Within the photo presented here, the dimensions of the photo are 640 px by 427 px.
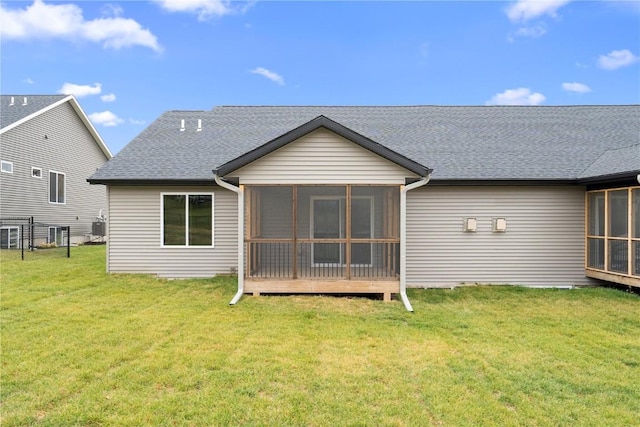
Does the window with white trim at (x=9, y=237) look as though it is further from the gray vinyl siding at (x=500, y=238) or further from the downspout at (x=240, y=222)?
the gray vinyl siding at (x=500, y=238)

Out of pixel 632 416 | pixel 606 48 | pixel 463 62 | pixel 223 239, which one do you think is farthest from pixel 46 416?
pixel 606 48

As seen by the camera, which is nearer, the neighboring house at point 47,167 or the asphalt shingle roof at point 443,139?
the asphalt shingle roof at point 443,139

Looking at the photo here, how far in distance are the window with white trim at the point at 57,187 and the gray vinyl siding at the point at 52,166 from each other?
0.59 feet

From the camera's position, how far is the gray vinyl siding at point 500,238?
8.75 m

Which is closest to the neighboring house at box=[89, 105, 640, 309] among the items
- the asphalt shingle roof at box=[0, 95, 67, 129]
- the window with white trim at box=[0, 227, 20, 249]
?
the window with white trim at box=[0, 227, 20, 249]

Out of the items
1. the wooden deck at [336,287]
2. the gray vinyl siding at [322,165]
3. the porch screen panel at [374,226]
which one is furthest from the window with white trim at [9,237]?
the porch screen panel at [374,226]

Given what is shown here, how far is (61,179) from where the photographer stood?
673 inches

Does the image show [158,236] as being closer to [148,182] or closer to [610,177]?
[148,182]

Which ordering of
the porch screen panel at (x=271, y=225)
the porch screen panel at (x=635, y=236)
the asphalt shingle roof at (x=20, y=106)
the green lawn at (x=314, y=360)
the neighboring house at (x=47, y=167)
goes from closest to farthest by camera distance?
1. the green lawn at (x=314, y=360)
2. the porch screen panel at (x=635, y=236)
3. the porch screen panel at (x=271, y=225)
4. the neighboring house at (x=47, y=167)
5. the asphalt shingle roof at (x=20, y=106)

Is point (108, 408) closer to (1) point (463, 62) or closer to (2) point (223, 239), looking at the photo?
(2) point (223, 239)

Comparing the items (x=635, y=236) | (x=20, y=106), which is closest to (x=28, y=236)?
(x=20, y=106)

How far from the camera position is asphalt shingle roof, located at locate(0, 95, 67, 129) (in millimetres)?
14781

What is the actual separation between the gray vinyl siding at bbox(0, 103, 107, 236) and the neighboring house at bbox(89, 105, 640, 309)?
772 centimetres

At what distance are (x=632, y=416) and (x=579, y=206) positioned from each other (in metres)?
6.78
